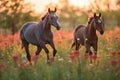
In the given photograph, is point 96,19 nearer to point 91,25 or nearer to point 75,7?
point 91,25

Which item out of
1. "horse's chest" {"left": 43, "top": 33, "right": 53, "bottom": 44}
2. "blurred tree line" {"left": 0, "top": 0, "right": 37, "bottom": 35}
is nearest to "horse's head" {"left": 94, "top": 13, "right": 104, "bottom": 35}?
"horse's chest" {"left": 43, "top": 33, "right": 53, "bottom": 44}

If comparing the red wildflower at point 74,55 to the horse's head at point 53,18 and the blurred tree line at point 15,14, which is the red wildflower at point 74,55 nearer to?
the horse's head at point 53,18

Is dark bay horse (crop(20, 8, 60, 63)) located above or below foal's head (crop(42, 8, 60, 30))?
below

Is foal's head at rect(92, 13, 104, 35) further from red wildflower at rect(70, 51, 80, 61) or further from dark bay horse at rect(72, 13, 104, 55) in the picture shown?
red wildflower at rect(70, 51, 80, 61)

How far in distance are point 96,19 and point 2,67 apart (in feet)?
15.8

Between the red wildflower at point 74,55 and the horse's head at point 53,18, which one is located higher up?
the horse's head at point 53,18

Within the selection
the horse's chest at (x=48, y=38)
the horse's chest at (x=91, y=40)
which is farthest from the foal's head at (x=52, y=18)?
the horse's chest at (x=91, y=40)

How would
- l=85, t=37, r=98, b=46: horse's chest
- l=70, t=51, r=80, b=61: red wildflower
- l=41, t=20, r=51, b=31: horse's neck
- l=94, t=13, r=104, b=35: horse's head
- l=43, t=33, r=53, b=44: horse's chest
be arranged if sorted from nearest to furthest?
l=70, t=51, r=80, b=61: red wildflower < l=94, t=13, r=104, b=35: horse's head < l=43, t=33, r=53, b=44: horse's chest < l=41, t=20, r=51, b=31: horse's neck < l=85, t=37, r=98, b=46: horse's chest

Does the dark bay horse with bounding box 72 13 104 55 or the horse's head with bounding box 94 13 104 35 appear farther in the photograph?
the dark bay horse with bounding box 72 13 104 55

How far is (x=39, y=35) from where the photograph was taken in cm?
1352

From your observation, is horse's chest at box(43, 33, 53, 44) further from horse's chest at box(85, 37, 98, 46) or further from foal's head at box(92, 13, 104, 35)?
foal's head at box(92, 13, 104, 35)

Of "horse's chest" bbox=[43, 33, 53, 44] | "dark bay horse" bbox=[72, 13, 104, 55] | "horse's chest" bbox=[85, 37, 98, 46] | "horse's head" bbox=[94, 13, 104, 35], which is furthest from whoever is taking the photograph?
"horse's chest" bbox=[85, 37, 98, 46]

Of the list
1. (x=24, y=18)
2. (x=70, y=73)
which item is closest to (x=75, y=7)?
(x=24, y=18)

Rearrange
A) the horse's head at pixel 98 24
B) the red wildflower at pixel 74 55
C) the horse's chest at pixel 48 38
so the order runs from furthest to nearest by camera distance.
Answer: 1. the horse's chest at pixel 48 38
2. the horse's head at pixel 98 24
3. the red wildflower at pixel 74 55
